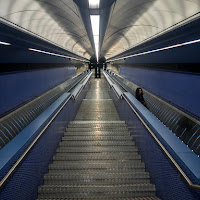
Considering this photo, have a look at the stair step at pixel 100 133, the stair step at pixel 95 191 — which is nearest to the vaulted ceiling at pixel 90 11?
the stair step at pixel 100 133

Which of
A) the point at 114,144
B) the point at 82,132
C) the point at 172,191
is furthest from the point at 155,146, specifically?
the point at 82,132

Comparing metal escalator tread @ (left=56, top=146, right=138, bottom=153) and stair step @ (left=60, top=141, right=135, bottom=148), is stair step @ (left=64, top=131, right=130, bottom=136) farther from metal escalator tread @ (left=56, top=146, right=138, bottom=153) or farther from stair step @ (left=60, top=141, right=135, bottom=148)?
metal escalator tread @ (left=56, top=146, right=138, bottom=153)

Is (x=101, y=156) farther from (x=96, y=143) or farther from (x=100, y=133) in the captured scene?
(x=100, y=133)

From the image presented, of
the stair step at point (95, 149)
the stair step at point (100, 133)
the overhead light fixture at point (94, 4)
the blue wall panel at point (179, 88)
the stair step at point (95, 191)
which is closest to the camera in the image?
the stair step at point (95, 191)

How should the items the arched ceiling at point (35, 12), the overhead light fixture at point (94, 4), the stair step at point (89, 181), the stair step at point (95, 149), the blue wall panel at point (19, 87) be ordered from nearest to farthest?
the overhead light fixture at point (94, 4) < the stair step at point (89, 181) < the arched ceiling at point (35, 12) < the stair step at point (95, 149) < the blue wall panel at point (19, 87)

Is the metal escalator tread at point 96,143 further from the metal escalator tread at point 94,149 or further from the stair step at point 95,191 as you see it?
the stair step at point 95,191

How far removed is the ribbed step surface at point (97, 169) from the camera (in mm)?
2748

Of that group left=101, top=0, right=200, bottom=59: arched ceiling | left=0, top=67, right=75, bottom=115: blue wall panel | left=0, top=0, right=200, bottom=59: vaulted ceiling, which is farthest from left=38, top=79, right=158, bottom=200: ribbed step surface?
left=101, top=0, right=200, bottom=59: arched ceiling

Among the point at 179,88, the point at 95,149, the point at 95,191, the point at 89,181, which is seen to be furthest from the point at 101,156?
the point at 179,88

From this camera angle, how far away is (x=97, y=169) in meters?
3.36

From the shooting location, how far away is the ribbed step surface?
9.02 ft

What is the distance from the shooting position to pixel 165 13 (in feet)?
12.9

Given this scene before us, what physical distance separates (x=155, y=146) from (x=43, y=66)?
23.9 ft

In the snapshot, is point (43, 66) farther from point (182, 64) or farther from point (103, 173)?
point (103, 173)
